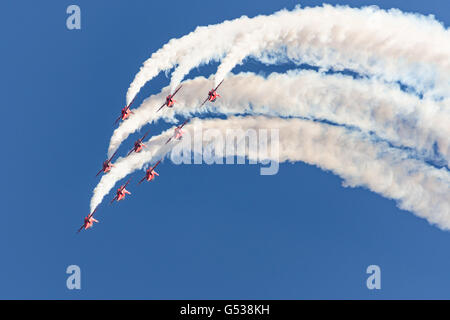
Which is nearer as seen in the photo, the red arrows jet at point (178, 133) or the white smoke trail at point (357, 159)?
the white smoke trail at point (357, 159)

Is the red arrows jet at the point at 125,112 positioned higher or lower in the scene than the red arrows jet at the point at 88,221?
higher

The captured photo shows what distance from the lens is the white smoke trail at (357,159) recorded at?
53688mm

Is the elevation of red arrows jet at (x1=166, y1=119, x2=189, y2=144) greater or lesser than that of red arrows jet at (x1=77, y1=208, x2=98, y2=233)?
greater

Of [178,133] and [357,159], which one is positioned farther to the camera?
[178,133]

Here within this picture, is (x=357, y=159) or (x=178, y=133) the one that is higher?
(x=178, y=133)

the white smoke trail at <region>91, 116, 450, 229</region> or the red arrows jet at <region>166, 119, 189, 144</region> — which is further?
the red arrows jet at <region>166, 119, 189, 144</region>

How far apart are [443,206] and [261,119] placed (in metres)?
14.4

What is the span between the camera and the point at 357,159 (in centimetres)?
5556

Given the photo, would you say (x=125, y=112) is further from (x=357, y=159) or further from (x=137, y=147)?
(x=357, y=159)

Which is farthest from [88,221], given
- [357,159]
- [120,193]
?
[357,159]

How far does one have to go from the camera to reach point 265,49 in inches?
2082

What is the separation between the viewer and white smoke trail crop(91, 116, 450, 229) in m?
53.7
